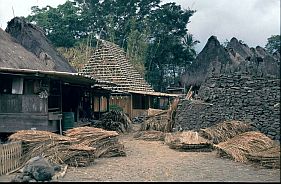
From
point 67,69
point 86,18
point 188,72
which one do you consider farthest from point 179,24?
point 67,69

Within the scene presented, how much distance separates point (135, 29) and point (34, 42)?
2378cm

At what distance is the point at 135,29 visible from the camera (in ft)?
136

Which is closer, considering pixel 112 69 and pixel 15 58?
pixel 15 58

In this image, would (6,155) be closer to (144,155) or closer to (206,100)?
(144,155)

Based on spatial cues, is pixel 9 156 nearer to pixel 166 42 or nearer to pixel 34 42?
pixel 34 42

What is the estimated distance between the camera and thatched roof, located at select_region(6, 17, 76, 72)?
1764 cm

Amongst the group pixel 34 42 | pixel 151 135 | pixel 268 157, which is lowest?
pixel 151 135

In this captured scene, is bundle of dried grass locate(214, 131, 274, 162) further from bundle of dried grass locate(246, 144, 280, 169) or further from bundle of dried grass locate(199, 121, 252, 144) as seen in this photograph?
bundle of dried grass locate(199, 121, 252, 144)

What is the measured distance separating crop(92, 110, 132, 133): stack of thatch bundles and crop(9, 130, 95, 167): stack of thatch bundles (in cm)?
883

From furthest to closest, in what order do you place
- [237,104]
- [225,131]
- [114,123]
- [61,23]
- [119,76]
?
1. [61,23]
2. [119,76]
3. [114,123]
4. [237,104]
5. [225,131]

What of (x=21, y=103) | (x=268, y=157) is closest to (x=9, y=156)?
(x=21, y=103)

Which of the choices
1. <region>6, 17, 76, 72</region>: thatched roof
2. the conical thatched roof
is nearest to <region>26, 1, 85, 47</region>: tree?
the conical thatched roof

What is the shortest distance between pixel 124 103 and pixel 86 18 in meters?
20.7

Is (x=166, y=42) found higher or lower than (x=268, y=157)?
higher
